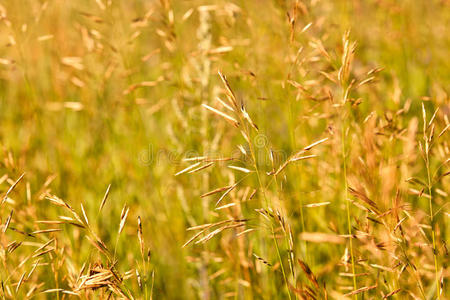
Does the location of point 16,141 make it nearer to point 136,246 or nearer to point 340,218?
point 136,246

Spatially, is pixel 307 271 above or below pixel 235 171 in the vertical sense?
above

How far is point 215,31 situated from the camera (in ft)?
10.6

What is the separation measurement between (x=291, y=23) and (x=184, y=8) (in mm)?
3533

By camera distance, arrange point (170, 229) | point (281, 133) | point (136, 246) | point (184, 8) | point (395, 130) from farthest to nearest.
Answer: point (184, 8) < point (281, 133) < point (170, 229) < point (136, 246) < point (395, 130)

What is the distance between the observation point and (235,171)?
2318 mm

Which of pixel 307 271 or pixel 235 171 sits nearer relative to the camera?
pixel 307 271

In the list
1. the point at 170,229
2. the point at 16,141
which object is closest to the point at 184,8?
the point at 16,141

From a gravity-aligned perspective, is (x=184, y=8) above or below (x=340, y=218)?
above

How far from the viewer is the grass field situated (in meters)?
1.12

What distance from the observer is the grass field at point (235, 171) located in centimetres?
112

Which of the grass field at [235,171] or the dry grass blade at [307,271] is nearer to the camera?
the dry grass blade at [307,271]

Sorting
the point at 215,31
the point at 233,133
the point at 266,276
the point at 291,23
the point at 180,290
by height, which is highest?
the point at 291,23

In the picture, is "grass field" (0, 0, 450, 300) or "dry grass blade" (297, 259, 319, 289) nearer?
"dry grass blade" (297, 259, 319, 289)

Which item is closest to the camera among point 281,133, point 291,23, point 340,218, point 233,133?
point 291,23
